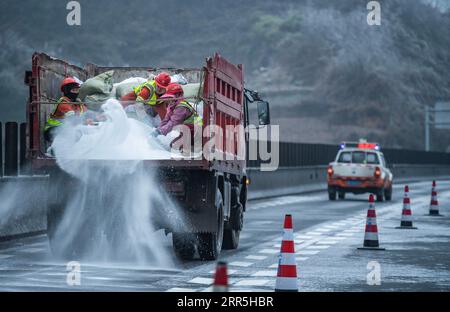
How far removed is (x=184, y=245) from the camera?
1628 cm

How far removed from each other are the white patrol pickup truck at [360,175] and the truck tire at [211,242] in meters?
24.6

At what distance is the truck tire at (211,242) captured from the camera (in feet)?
51.7

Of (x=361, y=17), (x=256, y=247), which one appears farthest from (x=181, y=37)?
(x=256, y=247)

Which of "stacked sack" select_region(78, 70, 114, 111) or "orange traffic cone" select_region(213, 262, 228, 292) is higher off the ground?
"stacked sack" select_region(78, 70, 114, 111)

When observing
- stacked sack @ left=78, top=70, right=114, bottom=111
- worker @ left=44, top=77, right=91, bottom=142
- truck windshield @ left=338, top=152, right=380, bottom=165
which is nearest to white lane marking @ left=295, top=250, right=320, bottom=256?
stacked sack @ left=78, top=70, right=114, bottom=111

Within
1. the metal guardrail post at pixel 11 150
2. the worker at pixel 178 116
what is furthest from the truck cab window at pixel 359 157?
the worker at pixel 178 116

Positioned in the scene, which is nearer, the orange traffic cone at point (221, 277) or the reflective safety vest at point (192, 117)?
the orange traffic cone at point (221, 277)

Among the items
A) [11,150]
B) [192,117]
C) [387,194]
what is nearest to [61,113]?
[192,117]

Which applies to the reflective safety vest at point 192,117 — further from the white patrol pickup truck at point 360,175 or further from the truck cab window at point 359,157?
the truck cab window at point 359,157

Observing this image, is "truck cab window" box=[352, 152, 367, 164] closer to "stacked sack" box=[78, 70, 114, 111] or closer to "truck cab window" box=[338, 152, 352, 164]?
"truck cab window" box=[338, 152, 352, 164]

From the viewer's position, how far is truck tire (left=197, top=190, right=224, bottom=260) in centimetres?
1576

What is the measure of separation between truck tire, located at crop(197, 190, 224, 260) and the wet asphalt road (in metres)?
0.27

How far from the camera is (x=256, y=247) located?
19031mm

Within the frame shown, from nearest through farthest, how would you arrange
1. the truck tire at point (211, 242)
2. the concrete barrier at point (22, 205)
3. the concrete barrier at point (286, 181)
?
the truck tire at point (211, 242) < the concrete barrier at point (22, 205) < the concrete barrier at point (286, 181)
